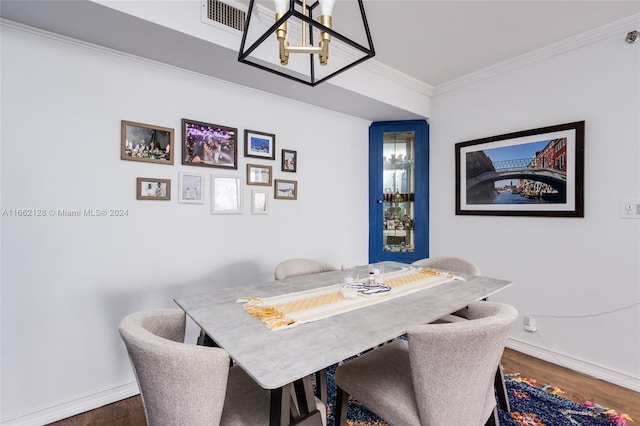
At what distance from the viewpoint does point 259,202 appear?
2.57 metres

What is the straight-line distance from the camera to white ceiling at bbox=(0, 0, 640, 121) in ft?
5.31

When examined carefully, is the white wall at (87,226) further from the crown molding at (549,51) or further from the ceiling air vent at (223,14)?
the crown molding at (549,51)

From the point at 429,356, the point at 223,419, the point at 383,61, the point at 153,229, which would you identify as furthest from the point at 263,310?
the point at 383,61

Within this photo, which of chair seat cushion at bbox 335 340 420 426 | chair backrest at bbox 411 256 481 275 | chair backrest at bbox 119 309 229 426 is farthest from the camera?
chair backrest at bbox 411 256 481 275

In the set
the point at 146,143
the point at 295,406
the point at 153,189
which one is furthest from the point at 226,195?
the point at 295,406

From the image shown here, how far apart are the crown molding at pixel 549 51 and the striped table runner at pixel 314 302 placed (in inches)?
81.4

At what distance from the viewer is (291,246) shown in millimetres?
2789

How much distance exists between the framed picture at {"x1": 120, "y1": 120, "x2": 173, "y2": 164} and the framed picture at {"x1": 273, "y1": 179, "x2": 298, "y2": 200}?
2.92ft

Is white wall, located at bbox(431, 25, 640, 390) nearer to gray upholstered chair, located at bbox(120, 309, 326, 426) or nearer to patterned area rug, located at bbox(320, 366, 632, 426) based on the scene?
patterned area rug, located at bbox(320, 366, 632, 426)

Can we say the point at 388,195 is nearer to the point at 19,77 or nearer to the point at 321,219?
the point at 321,219

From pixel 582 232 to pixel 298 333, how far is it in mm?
2434

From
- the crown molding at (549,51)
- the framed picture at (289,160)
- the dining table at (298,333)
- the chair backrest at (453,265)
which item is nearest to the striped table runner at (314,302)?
the dining table at (298,333)

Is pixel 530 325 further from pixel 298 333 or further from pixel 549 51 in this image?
pixel 298 333

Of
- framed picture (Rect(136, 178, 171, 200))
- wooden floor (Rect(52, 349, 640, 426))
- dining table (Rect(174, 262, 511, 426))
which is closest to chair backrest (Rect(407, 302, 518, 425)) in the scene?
dining table (Rect(174, 262, 511, 426))
